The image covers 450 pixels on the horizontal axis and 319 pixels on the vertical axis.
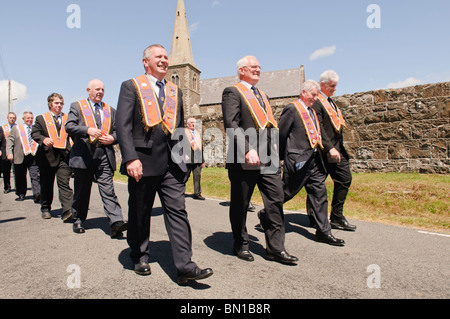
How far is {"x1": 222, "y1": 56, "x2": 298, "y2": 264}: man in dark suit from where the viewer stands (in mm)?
3586

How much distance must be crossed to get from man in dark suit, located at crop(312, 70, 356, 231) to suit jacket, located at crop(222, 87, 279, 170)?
1311mm

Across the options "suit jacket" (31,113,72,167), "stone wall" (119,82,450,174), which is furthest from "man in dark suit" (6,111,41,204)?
"stone wall" (119,82,450,174)

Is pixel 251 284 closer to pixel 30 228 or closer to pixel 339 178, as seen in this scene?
pixel 339 178

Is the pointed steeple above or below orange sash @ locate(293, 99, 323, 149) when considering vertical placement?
above

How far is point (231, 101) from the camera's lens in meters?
3.65

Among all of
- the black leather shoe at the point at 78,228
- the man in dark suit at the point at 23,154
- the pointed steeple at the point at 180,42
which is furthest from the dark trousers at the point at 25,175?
the pointed steeple at the point at 180,42

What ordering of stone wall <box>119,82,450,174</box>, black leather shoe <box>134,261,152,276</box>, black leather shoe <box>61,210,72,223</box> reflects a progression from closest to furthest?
black leather shoe <box>134,261,152,276</box> < black leather shoe <box>61,210,72,223</box> < stone wall <box>119,82,450,174</box>

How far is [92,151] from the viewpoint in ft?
15.4

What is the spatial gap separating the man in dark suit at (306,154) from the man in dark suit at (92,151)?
2.39 meters

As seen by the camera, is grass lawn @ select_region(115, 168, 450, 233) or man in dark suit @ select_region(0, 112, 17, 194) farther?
man in dark suit @ select_region(0, 112, 17, 194)

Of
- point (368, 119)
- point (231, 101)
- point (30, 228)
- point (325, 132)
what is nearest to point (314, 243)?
point (325, 132)

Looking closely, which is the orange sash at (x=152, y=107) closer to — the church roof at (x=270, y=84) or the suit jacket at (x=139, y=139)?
the suit jacket at (x=139, y=139)

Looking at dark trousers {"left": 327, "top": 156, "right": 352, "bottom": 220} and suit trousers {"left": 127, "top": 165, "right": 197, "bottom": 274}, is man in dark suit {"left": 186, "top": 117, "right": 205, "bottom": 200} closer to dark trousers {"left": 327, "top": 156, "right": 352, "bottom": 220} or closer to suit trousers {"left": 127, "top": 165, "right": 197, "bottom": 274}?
dark trousers {"left": 327, "top": 156, "right": 352, "bottom": 220}
